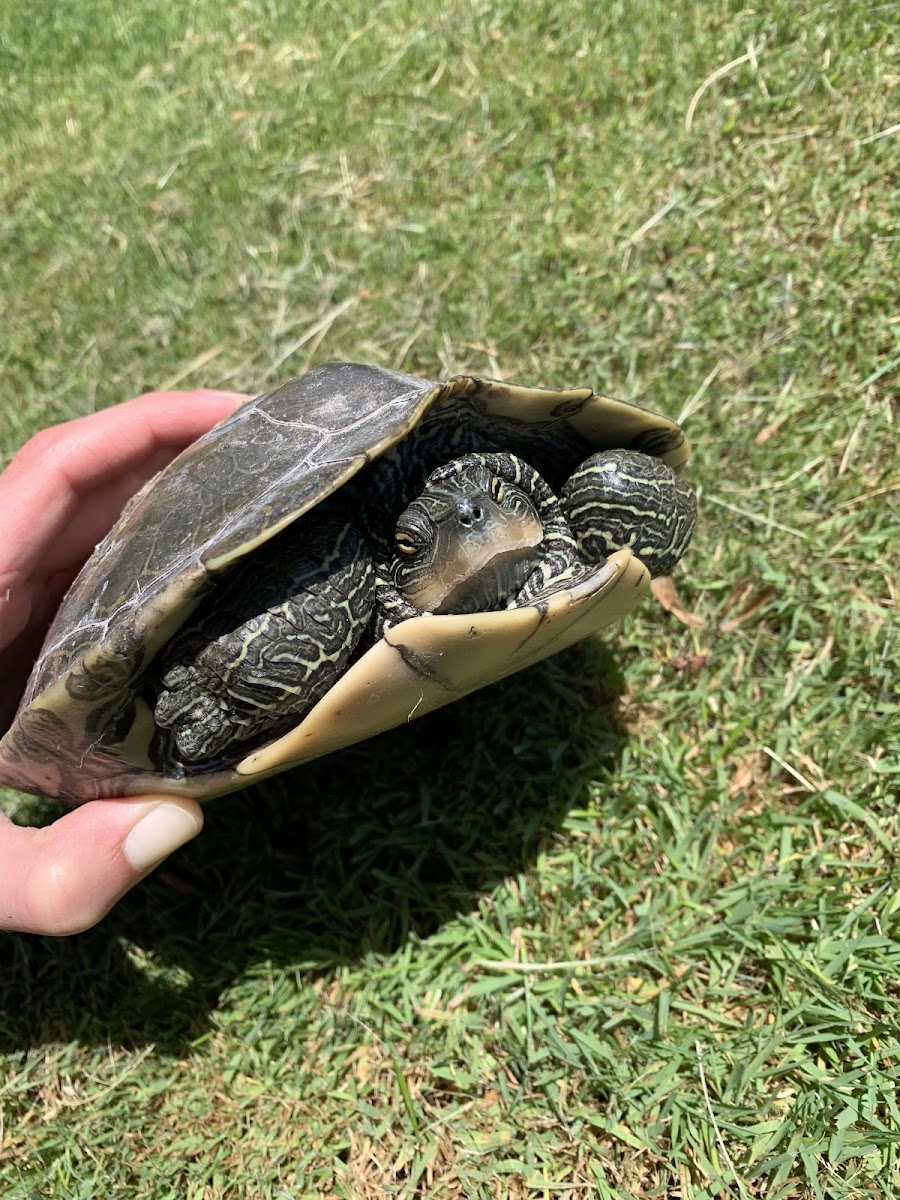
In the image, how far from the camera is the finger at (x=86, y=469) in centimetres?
284

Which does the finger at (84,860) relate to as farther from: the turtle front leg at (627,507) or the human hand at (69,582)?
the turtle front leg at (627,507)

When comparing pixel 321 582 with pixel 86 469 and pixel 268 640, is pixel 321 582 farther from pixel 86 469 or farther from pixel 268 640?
pixel 86 469

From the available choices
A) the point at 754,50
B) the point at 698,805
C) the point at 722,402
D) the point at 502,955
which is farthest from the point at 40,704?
the point at 754,50

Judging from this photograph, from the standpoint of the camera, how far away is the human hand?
211 centimetres

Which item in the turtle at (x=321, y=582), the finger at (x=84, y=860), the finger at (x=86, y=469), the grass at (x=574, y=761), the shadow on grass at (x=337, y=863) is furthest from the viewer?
the finger at (x=86, y=469)

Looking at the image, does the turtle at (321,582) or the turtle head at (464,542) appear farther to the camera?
the turtle head at (464,542)

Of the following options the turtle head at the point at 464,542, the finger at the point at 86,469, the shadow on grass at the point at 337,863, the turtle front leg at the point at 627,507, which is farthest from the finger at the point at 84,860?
the turtle front leg at the point at 627,507

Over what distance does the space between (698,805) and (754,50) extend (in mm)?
3686

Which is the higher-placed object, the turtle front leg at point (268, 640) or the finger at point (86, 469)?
the finger at point (86, 469)

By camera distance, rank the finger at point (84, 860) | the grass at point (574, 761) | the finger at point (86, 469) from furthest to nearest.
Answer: the finger at point (86, 469), the grass at point (574, 761), the finger at point (84, 860)

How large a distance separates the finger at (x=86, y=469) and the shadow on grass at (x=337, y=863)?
4.03 feet

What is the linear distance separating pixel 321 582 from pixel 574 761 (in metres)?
1.33

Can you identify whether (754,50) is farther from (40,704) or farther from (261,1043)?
(261,1043)


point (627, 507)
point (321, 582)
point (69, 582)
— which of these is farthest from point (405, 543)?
point (69, 582)
